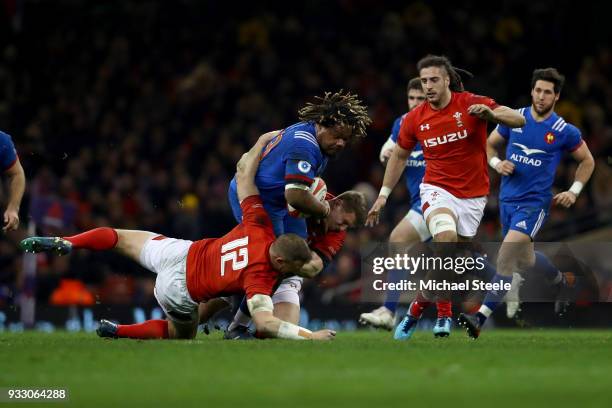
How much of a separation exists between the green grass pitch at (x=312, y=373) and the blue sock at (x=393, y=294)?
2419 mm

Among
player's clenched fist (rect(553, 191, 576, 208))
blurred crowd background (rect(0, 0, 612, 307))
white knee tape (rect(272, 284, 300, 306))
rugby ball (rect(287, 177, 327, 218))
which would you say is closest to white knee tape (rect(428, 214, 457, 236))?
player's clenched fist (rect(553, 191, 576, 208))

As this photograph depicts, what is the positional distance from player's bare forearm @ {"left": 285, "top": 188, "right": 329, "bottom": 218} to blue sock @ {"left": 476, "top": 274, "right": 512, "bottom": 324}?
226 cm

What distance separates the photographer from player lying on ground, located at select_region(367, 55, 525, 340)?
34.8 ft

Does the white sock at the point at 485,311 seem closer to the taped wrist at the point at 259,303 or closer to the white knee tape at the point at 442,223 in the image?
the white knee tape at the point at 442,223

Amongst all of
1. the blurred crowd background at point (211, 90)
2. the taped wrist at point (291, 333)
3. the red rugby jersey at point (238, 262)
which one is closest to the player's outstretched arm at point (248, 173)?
the red rugby jersey at point (238, 262)

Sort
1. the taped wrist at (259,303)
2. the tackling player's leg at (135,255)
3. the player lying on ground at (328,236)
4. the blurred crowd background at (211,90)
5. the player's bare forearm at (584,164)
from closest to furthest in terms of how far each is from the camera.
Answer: the taped wrist at (259,303)
the tackling player's leg at (135,255)
the player lying on ground at (328,236)
the player's bare forearm at (584,164)
the blurred crowd background at (211,90)


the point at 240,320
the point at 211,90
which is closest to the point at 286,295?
the point at 240,320

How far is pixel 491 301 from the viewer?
11.0m

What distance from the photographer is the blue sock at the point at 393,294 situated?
1177 cm

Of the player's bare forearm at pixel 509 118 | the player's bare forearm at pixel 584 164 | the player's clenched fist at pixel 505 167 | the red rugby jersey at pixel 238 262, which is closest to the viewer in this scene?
the red rugby jersey at pixel 238 262

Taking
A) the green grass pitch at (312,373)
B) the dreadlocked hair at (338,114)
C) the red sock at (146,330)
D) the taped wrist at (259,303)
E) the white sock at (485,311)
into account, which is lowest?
the green grass pitch at (312,373)

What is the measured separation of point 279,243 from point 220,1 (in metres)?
13.4

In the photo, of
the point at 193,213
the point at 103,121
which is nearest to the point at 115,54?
the point at 103,121

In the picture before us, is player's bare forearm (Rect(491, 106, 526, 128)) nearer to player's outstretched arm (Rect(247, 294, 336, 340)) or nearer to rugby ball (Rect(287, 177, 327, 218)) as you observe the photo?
rugby ball (Rect(287, 177, 327, 218))
